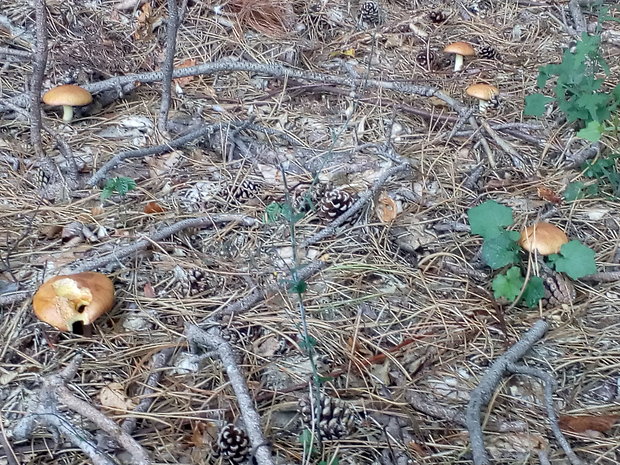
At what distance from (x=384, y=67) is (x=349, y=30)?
0.49 metres

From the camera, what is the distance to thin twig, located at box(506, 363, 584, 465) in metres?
1.36

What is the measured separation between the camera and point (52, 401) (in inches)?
57.2

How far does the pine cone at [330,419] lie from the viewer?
1396 millimetres

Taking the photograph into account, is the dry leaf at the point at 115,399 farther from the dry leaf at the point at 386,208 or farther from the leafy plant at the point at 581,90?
the leafy plant at the point at 581,90

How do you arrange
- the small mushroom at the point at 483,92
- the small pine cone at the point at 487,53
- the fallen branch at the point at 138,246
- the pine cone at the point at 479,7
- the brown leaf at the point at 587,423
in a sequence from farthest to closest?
the pine cone at the point at 479,7, the small pine cone at the point at 487,53, the small mushroom at the point at 483,92, the fallen branch at the point at 138,246, the brown leaf at the point at 587,423

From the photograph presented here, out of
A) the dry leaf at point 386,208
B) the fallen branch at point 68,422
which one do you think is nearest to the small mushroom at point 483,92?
the dry leaf at point 386,208

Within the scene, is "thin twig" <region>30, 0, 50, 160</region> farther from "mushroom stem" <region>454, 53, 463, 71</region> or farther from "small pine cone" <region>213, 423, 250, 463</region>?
"mushroom stem" <region>454, 53, 463, 71</region>

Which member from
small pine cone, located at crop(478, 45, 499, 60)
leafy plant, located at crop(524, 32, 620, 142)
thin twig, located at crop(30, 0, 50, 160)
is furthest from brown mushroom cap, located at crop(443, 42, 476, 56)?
thin twig, located at crop(30, 0, 50, 160)

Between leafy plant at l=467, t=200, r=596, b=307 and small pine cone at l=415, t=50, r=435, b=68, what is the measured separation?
1.58 meters

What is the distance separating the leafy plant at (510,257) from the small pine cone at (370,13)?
2117 mm

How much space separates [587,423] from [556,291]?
478mm

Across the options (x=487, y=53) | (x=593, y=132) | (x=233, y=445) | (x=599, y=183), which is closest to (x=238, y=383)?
(x=233, y=445)

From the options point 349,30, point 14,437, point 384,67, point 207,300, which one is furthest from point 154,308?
point 349,30

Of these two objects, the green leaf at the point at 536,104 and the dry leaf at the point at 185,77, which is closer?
the green leaf at the point at 536,104
